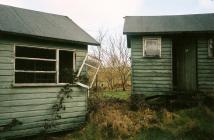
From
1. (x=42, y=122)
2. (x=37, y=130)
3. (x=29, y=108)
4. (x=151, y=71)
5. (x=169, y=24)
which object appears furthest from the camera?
(x=169, y=24)

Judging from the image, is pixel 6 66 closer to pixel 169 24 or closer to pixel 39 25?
pixel 39 25

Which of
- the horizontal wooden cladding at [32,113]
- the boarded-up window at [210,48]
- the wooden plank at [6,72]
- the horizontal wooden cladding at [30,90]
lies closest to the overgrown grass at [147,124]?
the horizontal wooden cladding at [32,113]

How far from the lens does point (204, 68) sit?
52.5ft

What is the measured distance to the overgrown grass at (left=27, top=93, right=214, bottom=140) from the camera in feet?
37.7

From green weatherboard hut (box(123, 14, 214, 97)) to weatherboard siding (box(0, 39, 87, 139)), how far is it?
203 inches

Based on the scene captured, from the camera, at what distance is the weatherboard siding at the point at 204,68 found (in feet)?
52.1

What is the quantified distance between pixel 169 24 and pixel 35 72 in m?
9.58

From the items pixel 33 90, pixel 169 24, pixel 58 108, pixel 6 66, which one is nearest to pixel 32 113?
pixel 33 90

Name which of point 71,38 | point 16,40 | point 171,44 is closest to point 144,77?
point 171,44

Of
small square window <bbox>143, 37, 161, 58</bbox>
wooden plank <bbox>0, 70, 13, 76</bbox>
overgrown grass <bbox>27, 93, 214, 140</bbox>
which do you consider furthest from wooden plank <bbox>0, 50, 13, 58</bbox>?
small square window <bbox>143, 37, 161, 58</bbox>

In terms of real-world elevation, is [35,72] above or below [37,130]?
above

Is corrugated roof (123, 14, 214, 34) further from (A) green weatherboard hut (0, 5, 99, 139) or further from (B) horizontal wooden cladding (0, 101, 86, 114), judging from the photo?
(B) horizontal wooden cladding (0, 101, 86, 114)

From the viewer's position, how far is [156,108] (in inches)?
575

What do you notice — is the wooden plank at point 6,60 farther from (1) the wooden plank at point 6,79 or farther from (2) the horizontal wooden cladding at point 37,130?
(2) the horizontal wooden cladding at point 37,130
